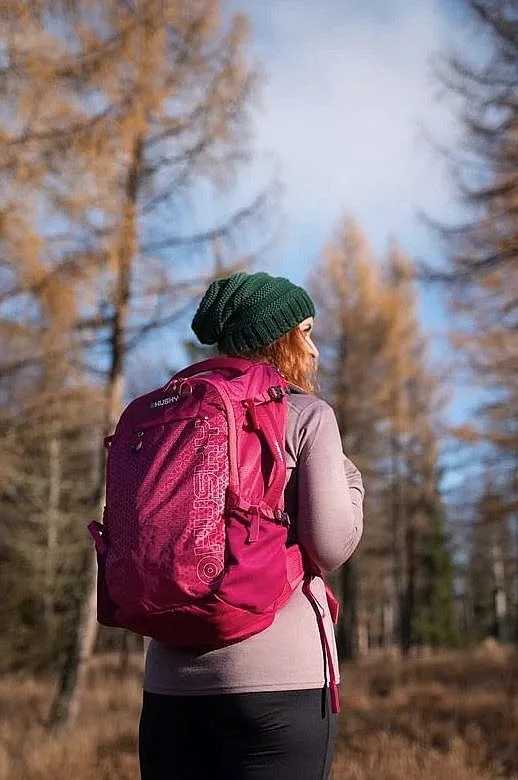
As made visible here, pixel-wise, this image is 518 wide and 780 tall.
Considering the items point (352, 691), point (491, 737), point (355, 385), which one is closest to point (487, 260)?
point (491, 737)

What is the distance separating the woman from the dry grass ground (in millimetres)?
3221

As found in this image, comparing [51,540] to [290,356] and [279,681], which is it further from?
[279,681]

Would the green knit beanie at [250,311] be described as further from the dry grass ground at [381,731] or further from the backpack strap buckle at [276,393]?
the dry grass ground at [381,731]

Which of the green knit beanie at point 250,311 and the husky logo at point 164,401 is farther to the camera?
the green knit beanie at point 250,311

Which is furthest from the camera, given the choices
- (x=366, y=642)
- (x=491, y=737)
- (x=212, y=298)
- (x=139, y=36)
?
(x=366, y=642)

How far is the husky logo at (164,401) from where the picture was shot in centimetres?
155

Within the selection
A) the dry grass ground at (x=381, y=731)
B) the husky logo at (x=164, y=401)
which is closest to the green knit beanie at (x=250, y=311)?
the husky logo at (x=164, y=401)

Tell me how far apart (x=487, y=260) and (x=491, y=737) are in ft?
11.4

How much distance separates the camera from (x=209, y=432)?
1.47 meters

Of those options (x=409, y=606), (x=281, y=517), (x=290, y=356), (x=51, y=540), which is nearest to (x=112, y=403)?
(x=290, y=356)

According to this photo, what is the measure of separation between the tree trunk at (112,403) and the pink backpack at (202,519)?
5.76 meters

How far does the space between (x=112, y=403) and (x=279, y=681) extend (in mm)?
6198

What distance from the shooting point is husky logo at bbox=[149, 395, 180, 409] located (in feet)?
5.08

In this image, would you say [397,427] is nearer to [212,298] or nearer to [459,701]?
[459,701]
